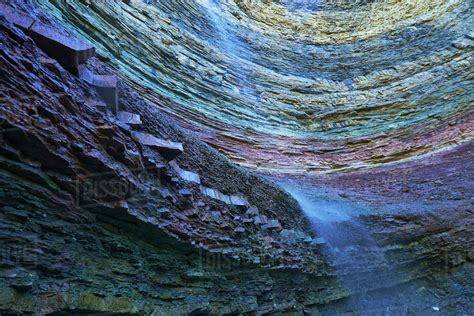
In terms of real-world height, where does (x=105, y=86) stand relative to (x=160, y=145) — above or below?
above

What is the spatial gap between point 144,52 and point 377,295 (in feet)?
27.7

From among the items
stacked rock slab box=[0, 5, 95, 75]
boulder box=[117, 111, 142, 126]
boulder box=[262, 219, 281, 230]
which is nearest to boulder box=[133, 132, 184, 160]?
boulder box=[117, 111, 142, 126]

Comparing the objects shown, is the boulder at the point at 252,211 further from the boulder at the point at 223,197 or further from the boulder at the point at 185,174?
the boulder at the point at 185,174

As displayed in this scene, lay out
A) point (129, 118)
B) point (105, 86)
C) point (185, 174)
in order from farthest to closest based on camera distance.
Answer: point (185, 174), point (129, 118), point (105, 86)

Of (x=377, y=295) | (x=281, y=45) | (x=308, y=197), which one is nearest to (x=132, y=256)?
(x=377, y=295)

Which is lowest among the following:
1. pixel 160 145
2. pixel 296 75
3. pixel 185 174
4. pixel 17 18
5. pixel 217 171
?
pixel 185 174

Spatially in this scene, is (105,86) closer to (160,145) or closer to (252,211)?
(160,145)

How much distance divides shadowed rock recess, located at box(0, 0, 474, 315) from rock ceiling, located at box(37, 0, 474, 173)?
8cm

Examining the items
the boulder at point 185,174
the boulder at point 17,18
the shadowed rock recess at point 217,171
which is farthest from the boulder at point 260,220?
the boulder at point 17,18

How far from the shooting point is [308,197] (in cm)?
766

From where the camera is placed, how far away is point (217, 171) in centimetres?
505

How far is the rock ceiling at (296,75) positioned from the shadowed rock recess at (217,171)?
77 mm

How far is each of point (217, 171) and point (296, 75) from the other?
11.1 m

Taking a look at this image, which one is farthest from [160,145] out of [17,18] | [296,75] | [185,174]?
[296,75]
